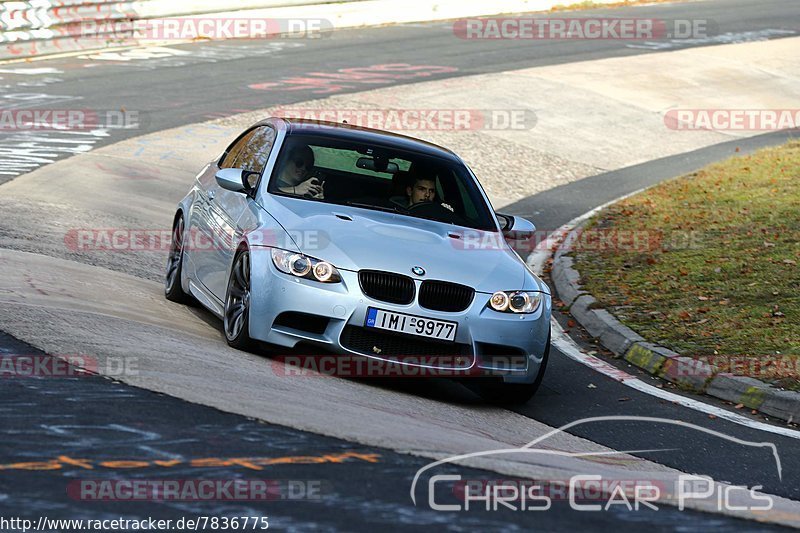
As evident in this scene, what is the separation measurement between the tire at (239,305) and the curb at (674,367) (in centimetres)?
348

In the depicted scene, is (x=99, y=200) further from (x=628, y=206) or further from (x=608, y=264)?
(x=628, y=206)

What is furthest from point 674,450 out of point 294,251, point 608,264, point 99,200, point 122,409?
point 99,200

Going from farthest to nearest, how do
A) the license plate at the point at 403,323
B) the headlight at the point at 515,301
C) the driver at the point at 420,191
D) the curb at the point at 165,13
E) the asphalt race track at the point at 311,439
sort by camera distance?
the curb at the point at 165,13 → the driver at the point at 420,191 → the headlight at the point at 515,301 → the license plate at the point at 403,323 → the asphalt race track at the point at 311,439

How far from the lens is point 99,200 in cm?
1466

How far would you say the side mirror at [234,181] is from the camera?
909 centimetres

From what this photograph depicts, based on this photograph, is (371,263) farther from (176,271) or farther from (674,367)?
(674,367)

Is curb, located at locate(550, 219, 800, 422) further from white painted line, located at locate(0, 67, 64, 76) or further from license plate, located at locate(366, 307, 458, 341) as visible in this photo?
white painted line, located at locate(0, 67, 64, 76)

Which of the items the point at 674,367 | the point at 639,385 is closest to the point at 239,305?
the point at 639,385

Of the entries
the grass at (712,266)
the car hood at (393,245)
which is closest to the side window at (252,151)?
the car hood at (393,245)

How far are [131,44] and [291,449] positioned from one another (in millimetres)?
22268

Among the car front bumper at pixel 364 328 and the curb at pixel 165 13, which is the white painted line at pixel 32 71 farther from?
the car front bumper at pixel 364 328

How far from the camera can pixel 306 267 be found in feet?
26.2

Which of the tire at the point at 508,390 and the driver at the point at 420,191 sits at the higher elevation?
the driver at the point at 420,191

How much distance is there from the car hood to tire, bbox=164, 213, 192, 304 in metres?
1.64
